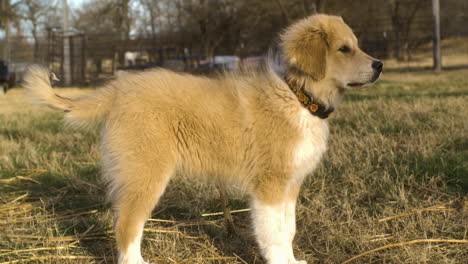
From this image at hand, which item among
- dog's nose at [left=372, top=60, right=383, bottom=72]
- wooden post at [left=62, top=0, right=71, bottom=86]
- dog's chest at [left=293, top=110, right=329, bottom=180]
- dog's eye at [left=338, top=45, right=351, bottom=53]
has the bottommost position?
dog's chest at [left=293, top=110, right=329, bottom=180]

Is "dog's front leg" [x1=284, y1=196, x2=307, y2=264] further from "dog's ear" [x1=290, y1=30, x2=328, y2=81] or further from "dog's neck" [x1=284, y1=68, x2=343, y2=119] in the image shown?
"dog's ear" [x1=290, y1=30, x2=328, y2=81]

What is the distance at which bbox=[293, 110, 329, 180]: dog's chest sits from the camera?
2.98 meters

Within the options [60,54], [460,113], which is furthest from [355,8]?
[460,113]

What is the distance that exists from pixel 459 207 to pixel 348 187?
96cm

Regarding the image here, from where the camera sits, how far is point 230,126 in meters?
3.05

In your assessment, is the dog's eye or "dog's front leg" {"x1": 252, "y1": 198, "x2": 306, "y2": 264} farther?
the dog's eye

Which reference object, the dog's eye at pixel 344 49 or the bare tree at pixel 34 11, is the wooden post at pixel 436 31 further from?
the bare tree at pixel 34 11

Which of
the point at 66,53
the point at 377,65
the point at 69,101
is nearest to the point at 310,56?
the point at 377,65

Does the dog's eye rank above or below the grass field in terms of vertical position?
above

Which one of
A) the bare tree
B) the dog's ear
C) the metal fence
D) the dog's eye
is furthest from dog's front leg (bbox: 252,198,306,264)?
the bare tree

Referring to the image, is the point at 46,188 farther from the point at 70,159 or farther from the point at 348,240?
the point at 348,240

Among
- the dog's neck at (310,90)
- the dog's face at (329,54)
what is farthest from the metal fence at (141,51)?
the dog's neck at (310,90)

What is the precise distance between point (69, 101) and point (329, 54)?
1.90 metres

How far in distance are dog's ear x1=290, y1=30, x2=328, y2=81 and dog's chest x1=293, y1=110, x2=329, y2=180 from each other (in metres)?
0.30
